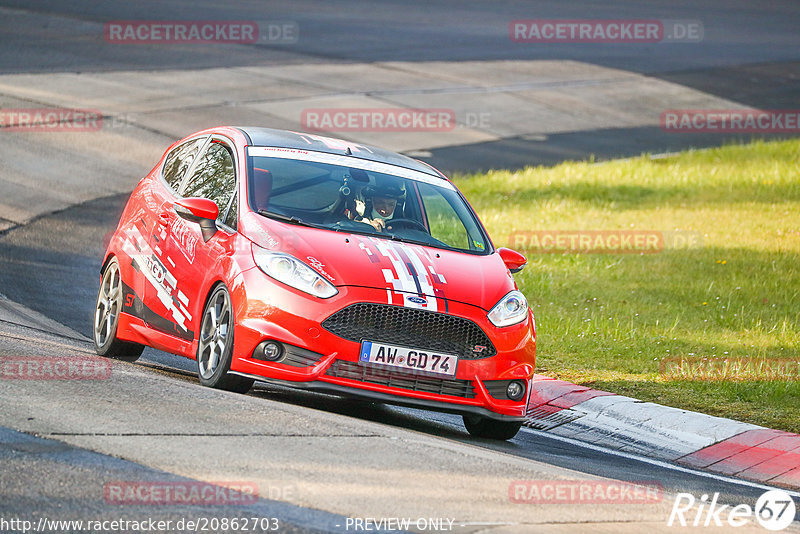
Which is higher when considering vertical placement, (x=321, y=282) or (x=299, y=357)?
(x=321, y=282)

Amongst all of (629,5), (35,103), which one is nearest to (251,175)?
(35,103)

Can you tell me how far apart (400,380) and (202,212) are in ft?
5.91

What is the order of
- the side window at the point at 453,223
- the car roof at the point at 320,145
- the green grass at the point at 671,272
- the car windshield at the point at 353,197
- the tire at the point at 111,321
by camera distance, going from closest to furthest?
the car windshield at the point at 353,197
the side window at the point at 453,223
the car roof at the point at 320,145
the tire at the point at 111,321
the green grass at the point at 671,272

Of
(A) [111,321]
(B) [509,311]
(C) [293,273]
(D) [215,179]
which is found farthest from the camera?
(A) [111,321]

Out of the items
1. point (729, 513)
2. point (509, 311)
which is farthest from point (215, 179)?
point (729, 513)

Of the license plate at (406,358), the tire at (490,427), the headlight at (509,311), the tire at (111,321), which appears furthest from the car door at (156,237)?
the headlight at (509,311)

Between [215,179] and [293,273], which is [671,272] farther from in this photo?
[293,273]

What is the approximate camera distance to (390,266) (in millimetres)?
8000

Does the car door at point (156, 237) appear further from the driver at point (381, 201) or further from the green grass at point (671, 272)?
the green grass at point (671, 272)

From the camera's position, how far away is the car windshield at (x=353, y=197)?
866 centimetres

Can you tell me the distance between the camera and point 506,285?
27.8ft

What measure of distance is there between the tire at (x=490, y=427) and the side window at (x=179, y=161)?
2.83 meters

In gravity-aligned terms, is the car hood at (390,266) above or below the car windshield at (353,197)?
below

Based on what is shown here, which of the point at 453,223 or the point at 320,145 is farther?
the point at 453,223
